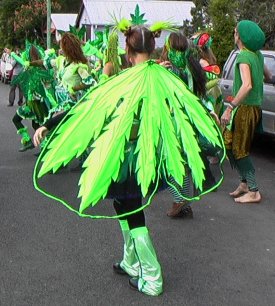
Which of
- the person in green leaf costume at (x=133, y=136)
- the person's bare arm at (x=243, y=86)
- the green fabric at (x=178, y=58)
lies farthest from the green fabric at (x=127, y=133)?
the person's bare arm at (x=243, y=86)

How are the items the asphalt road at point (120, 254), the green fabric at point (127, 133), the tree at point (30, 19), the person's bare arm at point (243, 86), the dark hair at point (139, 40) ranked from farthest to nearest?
the tree at point (30, 19), the person's bare arm at point (243, 86), the asphalt road at point (120, 254), the dark hair at point (139, 40), the green fabric at point (127, 133)

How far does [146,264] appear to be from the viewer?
148 inches

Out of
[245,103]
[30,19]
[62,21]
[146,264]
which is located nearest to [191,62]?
[245,103]

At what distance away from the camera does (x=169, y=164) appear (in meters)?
3.45

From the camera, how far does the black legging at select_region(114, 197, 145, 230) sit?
3.69 meters

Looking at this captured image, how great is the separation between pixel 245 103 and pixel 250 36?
709 mm

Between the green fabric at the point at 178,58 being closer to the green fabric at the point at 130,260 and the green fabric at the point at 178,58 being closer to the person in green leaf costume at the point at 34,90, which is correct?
the green fabric at the point at 130,260

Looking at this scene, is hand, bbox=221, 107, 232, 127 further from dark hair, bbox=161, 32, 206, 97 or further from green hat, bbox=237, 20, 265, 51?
green hat, bbox=237, 20, 265, 51

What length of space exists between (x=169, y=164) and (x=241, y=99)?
2.59m

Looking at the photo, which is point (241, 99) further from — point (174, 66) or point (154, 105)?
point (154, 105)

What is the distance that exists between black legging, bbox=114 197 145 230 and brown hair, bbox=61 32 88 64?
3693 millimetres

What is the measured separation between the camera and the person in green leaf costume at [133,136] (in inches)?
134

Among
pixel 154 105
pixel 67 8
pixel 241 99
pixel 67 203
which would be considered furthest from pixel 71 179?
pixel 67 8

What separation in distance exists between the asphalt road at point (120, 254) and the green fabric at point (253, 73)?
118cm
